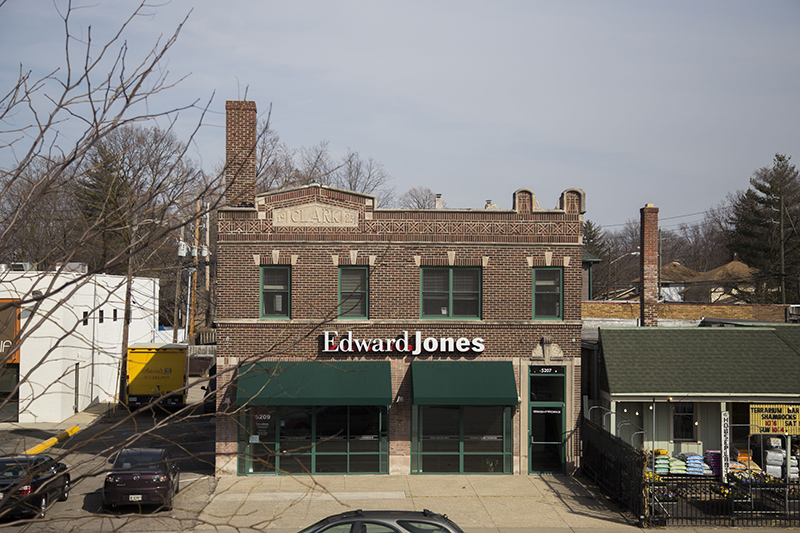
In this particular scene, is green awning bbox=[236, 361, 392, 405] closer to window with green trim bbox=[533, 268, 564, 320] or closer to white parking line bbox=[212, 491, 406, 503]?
white parking line bbox=[212, 491, 406, 503]

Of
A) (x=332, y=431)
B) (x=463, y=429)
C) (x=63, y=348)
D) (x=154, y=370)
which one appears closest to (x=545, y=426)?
(x=463, y=429)

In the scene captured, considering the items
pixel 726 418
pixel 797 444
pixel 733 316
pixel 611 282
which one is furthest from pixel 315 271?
pixel 611 282

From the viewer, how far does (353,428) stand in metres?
20.6

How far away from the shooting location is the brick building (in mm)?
20547

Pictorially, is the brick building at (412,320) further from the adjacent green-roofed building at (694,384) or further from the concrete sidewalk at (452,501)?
the adjacent green-roofed building at (694,384)

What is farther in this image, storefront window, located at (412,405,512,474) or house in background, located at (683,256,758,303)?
house in background, located at (683,256,758,303)

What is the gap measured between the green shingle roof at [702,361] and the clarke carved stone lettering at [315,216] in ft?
29.1

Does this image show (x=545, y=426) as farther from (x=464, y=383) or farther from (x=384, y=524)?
(x=384, y=524)

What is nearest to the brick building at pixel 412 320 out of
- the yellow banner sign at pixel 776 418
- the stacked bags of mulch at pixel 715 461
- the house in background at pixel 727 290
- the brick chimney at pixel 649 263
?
the brick chimney at pixel 649 263

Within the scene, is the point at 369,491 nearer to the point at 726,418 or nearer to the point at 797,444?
the point at 726,418

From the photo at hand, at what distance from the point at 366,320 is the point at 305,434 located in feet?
13.1

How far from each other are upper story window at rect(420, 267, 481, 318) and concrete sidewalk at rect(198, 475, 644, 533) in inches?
199

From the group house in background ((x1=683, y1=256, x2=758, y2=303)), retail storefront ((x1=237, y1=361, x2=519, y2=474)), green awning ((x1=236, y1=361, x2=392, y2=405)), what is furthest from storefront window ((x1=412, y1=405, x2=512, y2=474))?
house in background ((x1=683, y1=256, x2=758, y2=303))

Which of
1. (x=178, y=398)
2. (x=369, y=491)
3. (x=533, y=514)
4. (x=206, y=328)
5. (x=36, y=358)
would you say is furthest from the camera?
(x=206, y=328)
